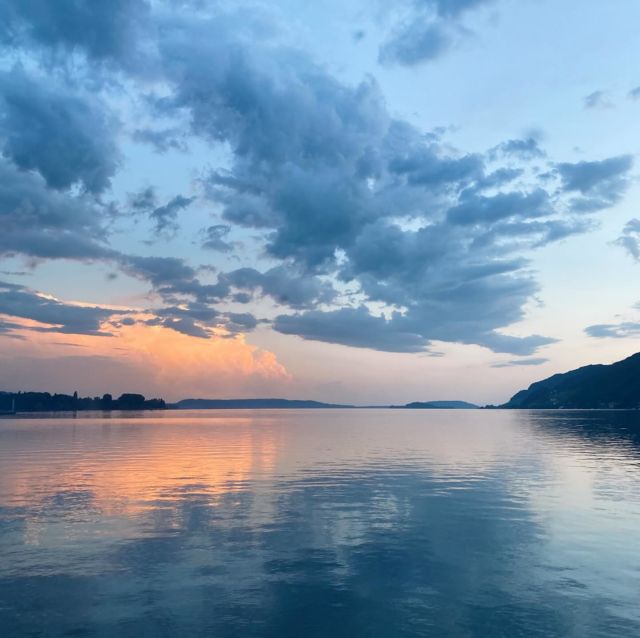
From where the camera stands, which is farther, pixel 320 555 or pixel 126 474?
pixel 126 474

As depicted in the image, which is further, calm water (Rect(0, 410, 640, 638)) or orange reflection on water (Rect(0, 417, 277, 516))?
orange reflection on water (Rect(0, 417, 277, 516))

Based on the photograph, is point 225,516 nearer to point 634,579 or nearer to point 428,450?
point 634,579

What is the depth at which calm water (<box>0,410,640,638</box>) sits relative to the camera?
2284cm

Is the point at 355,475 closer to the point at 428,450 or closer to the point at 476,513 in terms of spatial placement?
the point at 476,513

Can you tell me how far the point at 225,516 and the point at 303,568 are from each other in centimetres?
1429

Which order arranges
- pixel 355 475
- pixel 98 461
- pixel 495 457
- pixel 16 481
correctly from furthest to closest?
pixel 495 457
pixel 98 461
pixel 355 475
pixel 16 481

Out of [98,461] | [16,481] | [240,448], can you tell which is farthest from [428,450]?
[16,481]

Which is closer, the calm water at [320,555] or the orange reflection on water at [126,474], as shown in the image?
the calm water at [320,555]

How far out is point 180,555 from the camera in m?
31.8

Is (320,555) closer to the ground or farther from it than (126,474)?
closer to the ground

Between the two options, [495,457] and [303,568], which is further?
[495,457]

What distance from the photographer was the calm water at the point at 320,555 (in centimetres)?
2284

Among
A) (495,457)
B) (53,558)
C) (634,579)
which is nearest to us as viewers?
(634,579)

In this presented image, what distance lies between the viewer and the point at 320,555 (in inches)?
1264
